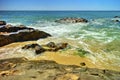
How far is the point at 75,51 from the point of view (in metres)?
13.9

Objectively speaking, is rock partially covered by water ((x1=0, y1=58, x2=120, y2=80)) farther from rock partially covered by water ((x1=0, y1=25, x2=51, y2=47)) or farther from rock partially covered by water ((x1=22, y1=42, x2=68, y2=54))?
rock partially covered by water ((x1=0, y1=25, x2=51, y2=47))

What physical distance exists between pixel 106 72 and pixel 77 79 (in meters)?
1.67

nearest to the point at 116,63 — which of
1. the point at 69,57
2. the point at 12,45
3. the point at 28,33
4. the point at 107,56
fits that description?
the point at 107,56

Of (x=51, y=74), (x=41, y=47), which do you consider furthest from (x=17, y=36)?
(x=51, y=74)

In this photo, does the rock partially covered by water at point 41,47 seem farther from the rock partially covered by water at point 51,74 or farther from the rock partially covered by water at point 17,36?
the rock partially covered by water at point 51,74

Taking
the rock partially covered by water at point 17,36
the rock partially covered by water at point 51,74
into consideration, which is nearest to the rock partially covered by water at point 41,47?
the rock partially covered by water at point 17,36

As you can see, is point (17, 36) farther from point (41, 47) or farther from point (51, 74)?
point (51, 74)

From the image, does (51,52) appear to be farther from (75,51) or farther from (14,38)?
(14,38)

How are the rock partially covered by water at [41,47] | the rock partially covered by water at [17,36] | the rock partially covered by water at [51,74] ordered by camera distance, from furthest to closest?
the rock partially covered by water at [17,36] → the rock partially covered by water at [41,47] → the rock partially covered by water at [51,74]

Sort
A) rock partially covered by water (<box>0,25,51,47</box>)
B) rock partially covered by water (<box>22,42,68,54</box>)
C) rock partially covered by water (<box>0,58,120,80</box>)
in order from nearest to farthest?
rock partially covered by water (<box>0,58,120,80</box>)
rock partially covered by water (<box>22,42,68,54</box>)
rock partially covered by water (<box>0,25,51,47</box>)

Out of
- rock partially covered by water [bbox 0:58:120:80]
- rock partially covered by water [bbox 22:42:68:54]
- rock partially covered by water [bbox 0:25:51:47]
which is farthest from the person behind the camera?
rock partially covered by water [bbox 0:25:51:47]

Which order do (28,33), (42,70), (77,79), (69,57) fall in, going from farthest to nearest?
(28,33) < (69,57) < (42,70) < (77,79)

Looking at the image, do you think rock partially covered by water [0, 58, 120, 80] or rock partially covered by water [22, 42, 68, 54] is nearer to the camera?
rock partially covered by water [0, 58, 120, 80]

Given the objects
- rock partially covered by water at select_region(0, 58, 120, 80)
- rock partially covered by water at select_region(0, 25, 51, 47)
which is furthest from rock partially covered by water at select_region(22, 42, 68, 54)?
rock partially covered by water at select_region(0, 58, 120, 80)
